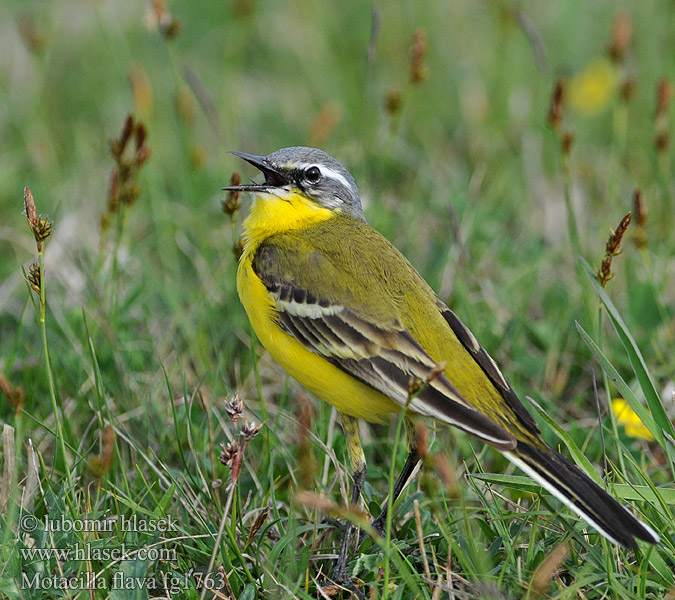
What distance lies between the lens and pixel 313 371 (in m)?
4.24

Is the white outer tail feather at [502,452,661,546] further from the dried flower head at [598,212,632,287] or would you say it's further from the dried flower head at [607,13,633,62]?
the dried flower head at [607,13,633,62]

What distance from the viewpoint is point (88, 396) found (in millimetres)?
4883

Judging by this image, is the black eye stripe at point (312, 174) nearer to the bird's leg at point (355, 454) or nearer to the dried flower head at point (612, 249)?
the bird's leg at point (355, 454)

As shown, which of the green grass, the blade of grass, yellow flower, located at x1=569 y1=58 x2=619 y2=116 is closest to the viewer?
the green grass

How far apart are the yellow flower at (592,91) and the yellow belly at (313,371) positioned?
508cm

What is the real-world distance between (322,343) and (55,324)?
212 centimetres

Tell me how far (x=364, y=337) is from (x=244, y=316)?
5.46 ft

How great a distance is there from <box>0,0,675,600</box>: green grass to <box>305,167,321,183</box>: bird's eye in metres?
0.80

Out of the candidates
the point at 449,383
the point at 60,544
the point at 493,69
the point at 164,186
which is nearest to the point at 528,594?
the point at 449,383

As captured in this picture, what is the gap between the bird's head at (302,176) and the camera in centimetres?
501

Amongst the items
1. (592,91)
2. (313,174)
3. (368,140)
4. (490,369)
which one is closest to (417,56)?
(313,174)

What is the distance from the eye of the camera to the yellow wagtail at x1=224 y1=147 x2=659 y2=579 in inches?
148

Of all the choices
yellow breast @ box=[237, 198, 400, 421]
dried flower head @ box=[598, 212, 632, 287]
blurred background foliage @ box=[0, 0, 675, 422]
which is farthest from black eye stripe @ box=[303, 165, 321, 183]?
dried flower head @ box=[598, 212, 632, 287]

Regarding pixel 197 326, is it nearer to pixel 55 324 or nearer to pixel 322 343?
pixel 55 324
